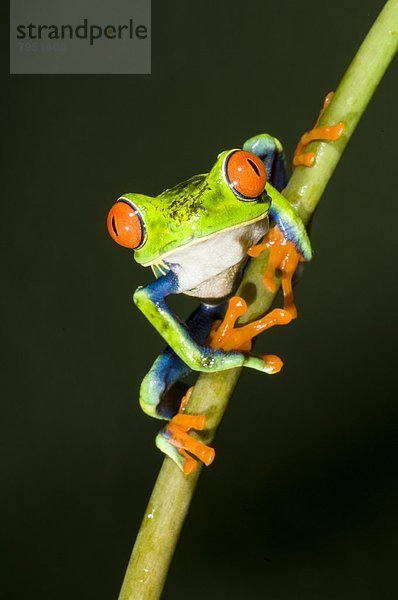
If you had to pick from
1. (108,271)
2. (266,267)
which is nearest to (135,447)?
(108,271)

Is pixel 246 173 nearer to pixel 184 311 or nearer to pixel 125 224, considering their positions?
pixel 125 224

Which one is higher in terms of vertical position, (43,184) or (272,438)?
(43,184)

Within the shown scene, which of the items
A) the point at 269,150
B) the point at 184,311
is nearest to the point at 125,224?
the point at 269,150

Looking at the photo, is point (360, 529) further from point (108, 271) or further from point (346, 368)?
point (108, 271)

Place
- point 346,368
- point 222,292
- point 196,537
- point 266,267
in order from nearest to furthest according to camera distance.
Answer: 1. point 266,267
2. point 222,292
3. point 346,368
4. point 196,537
